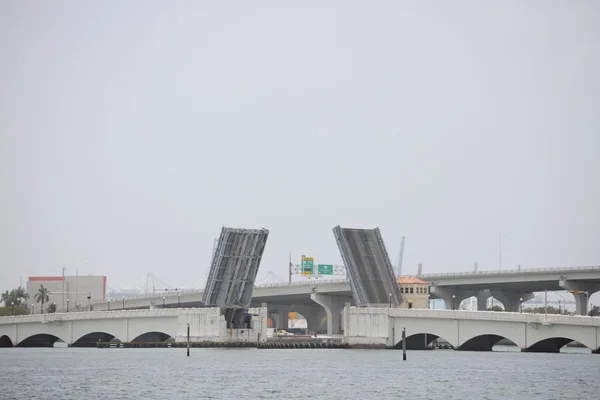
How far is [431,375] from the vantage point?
264 ft

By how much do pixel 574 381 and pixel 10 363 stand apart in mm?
46491

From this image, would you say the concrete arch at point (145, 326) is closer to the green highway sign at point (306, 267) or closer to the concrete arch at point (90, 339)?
the concrete arch at point (90, 339)

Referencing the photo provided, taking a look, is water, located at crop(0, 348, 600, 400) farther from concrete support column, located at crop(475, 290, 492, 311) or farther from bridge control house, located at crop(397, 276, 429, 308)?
concrete support column, located at crop(475, 290, 492, 311)

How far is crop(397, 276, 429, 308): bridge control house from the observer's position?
126m

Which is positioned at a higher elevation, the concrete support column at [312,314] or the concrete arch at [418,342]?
the concrete support column at [312,314]

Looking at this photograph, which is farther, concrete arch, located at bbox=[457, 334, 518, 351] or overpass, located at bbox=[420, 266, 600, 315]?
overpass, located at bbox=[420, 266, 600, 315]

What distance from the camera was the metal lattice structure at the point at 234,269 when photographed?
4316 inches

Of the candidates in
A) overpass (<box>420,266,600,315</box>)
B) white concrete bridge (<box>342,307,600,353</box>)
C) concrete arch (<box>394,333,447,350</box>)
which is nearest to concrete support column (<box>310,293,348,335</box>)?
overpass (<box>420,266,600,315</box>)

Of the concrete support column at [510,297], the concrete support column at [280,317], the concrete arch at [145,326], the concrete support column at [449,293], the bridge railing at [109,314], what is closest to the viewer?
the bridge railing at [109,314]

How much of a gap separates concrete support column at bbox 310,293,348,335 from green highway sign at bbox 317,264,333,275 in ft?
55.1

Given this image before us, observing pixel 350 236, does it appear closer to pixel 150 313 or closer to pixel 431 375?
pixel 150 313

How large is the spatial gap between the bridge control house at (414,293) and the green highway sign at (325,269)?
3986cm

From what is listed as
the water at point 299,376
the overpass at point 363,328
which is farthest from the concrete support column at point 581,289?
the water at point 299,376

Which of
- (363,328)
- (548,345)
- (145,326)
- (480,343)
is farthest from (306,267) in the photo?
(548,345)
